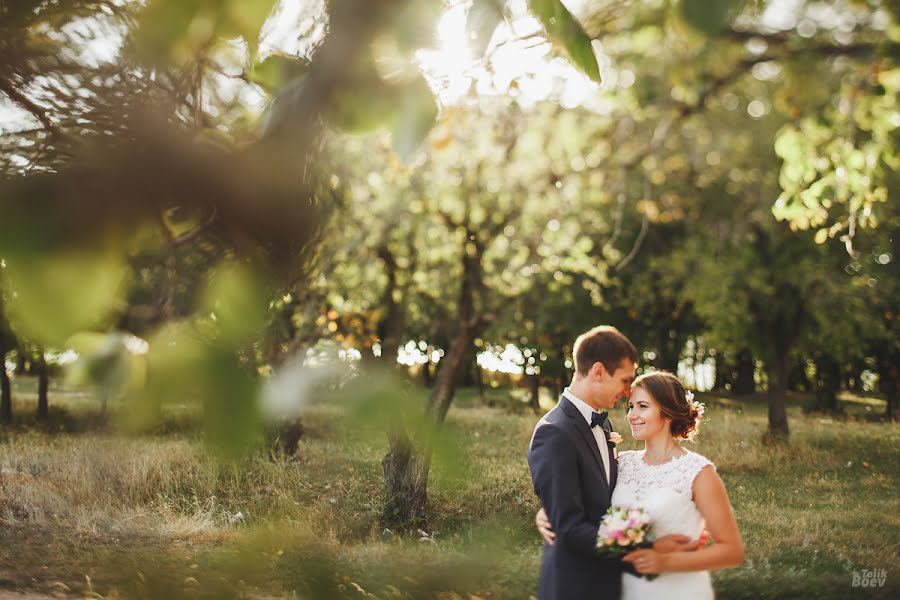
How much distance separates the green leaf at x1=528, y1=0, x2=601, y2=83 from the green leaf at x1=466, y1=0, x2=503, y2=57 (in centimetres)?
3

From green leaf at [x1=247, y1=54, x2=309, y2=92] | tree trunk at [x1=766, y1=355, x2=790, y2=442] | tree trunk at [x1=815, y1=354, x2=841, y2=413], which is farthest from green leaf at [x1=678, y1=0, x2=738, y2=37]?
tree trunk at [x1=815, y1=354, x2=841, y2=413]

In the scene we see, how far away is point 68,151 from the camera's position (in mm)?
321

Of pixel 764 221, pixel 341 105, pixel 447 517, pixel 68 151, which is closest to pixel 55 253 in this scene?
pixel 68 151

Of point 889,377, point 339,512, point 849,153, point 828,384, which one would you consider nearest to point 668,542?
point 849,153

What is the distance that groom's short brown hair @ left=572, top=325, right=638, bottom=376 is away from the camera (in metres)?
2.41

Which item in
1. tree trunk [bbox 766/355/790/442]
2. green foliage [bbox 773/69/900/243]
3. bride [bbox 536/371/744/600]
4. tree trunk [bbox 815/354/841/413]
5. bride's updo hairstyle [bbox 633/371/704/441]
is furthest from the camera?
tree trunk [bbox 815/354/841/413]

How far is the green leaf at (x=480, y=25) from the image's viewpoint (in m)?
0.47

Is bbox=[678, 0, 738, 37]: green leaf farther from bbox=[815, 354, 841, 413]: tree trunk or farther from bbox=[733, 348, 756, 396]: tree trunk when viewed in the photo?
bbox=[733, 348, 756, 396]: tree trunk

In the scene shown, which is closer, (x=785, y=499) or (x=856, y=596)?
(x=856, y=596)

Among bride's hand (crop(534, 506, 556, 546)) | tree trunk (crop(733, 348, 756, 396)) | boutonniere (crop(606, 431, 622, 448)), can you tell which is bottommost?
tree trunk (crop(733, 348, 756, 396))

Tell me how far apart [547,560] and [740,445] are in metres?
8.26

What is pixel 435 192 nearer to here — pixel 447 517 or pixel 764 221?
pixel 447 517

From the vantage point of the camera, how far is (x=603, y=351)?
2.41 m

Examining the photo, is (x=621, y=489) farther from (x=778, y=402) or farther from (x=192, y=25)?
(x=778, y=402)
